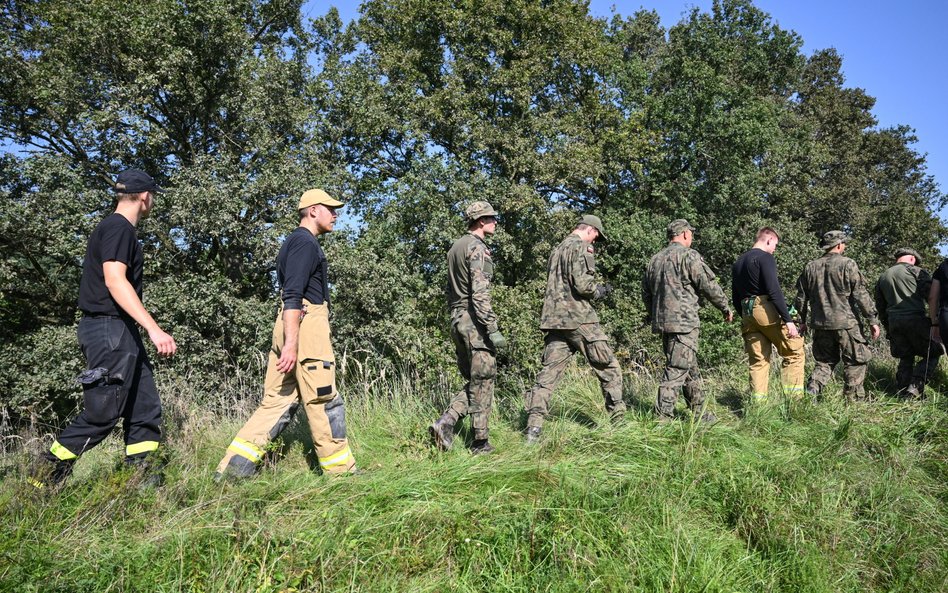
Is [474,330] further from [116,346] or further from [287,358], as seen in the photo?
[116,346]

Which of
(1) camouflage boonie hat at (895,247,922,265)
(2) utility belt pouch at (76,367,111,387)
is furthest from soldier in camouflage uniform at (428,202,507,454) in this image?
(1) camouflage boonie hat at (895,247,922,265)

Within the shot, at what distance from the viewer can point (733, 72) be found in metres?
23.2

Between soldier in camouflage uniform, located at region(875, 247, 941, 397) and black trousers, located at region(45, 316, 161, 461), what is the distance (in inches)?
261

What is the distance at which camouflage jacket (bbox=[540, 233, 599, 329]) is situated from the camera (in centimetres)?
494

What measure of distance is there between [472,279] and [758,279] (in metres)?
2.85

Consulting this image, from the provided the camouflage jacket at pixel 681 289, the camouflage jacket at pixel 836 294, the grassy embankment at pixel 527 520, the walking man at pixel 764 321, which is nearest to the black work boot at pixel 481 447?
the grassy embankment at pixel 527 520

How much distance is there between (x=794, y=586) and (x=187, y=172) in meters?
12.2

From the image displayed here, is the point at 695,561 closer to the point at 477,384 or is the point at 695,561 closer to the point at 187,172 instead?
the point at 477,384

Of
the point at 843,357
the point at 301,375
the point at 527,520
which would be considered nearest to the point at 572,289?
the point at 301,375

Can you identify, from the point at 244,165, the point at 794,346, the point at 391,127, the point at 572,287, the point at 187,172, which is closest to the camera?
the point at 572,287

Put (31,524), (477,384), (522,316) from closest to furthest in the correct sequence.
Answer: (31,524) → (477,384) → (522,316)

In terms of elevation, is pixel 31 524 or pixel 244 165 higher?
pixel 244 165

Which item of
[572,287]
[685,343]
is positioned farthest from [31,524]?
[685,343]

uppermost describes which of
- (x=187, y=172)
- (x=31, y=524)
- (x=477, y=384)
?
(x=187, y=172)
